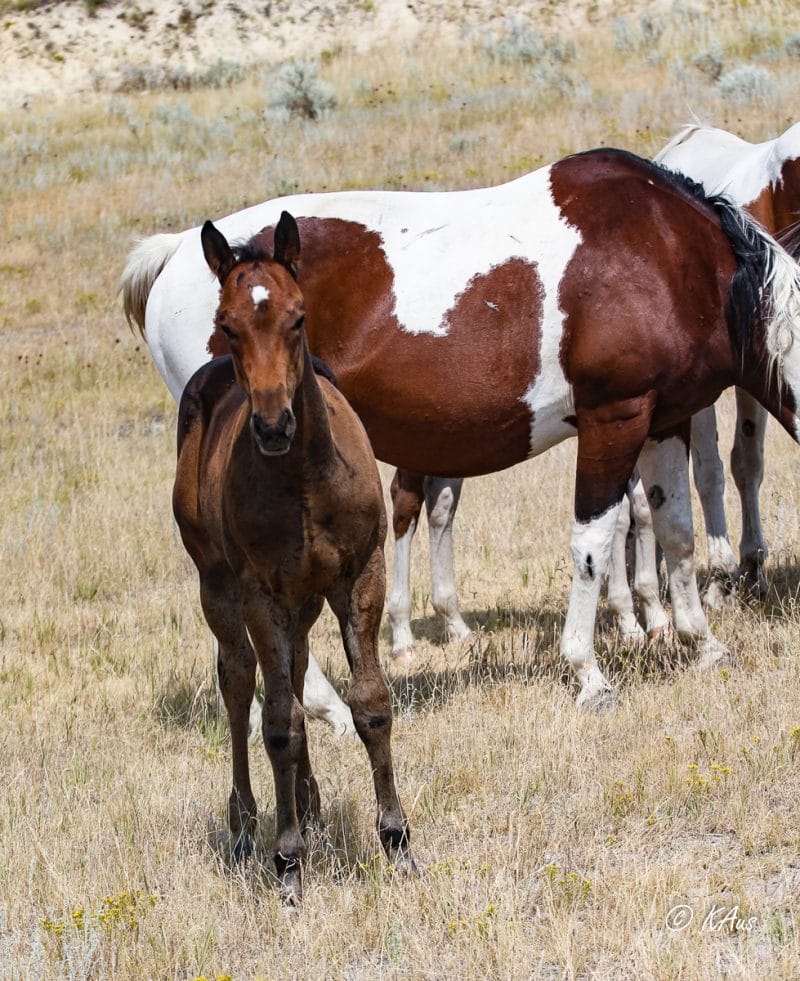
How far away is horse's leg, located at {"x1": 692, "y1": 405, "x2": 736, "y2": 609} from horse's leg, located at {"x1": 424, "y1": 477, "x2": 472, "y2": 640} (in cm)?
146

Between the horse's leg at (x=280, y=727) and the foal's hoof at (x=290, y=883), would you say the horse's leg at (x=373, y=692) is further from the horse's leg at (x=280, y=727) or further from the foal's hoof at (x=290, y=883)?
the foal's hoof at (x=290, y=883)

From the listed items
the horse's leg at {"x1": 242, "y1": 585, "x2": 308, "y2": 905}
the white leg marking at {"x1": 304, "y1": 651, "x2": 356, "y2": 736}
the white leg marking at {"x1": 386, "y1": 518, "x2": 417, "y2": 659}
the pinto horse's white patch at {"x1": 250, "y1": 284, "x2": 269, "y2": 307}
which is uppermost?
the pinto horse's white patch at {"x1": 250, "y1": 284, "x2": 269, "y2": 307}

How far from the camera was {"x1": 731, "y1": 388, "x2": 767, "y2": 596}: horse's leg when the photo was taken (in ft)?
25.9

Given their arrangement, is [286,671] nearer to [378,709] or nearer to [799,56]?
[378,709]

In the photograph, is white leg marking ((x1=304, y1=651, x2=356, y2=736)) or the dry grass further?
white leg marking ((x1=304, y1=651, x2=356, y2=736))

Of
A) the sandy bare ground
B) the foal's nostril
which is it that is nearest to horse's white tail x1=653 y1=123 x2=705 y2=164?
the foal's nostril

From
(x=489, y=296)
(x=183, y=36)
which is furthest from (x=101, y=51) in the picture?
(x=489, y=296)

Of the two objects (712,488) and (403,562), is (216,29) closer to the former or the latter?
(403,562)

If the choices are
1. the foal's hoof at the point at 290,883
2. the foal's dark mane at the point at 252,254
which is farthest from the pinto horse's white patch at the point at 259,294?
the foal's hoof at the point at 290,883

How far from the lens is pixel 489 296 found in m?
6.11

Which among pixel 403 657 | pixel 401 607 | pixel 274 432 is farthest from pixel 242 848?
pixel 401 607

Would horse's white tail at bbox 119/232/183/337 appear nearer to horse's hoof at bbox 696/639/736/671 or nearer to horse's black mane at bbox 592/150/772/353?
horse's black mane at bbox 592/150/772/353

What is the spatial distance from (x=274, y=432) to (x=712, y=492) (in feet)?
15.2

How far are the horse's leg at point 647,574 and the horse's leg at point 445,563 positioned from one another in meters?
1.05
